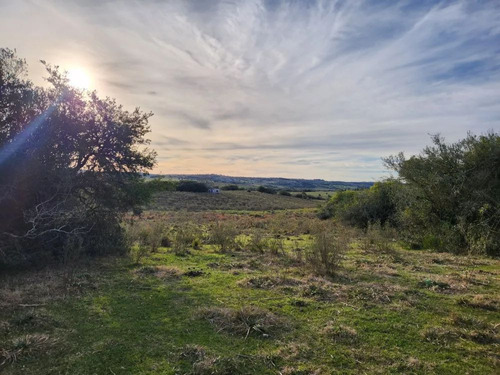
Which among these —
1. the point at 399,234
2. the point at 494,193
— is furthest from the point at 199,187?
the point at 494,193

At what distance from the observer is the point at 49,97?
10.5 meters

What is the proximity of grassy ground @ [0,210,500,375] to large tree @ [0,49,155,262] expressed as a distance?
128cm

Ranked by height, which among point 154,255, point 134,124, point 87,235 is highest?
point 134,124

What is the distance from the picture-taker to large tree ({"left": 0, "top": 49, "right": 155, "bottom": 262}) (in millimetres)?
8641

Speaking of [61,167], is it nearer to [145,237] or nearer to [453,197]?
[145,237]

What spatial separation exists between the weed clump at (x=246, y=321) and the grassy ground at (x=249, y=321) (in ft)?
0.06

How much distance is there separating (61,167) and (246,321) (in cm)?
759

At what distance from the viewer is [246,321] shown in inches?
216

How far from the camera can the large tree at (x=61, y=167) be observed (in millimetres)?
8641

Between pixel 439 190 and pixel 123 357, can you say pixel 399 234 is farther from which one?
pixel 123 357

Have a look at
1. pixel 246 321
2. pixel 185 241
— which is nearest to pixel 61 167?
pixel 185 241

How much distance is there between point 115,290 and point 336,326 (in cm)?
499

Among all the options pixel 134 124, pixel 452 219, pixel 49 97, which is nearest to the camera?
pixel 49 97

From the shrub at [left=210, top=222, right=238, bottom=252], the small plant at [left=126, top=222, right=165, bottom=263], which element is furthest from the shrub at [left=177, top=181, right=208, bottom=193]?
the shrub at [left=210, top=222, right=238, bottom=252]
